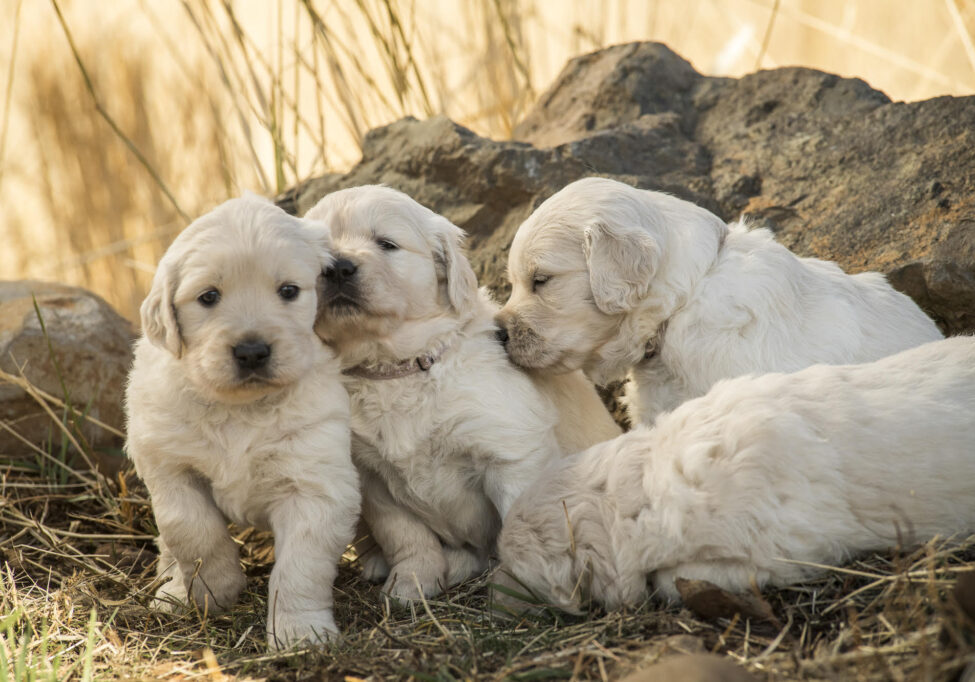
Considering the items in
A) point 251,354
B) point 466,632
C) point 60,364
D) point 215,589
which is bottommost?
point 215,589

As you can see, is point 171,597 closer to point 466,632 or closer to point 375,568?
point 375,568

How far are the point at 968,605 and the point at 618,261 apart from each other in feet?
6.03

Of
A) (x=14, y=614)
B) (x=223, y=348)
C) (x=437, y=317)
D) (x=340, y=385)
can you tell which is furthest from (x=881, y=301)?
(x=14, y=614)

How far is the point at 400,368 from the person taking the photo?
3.55 meters

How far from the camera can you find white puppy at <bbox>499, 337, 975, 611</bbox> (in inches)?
101

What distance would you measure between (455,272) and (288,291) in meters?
0.72

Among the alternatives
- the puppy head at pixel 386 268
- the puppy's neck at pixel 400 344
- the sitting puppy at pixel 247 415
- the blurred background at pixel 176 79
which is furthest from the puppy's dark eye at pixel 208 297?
the blurred background at pixel 176 79

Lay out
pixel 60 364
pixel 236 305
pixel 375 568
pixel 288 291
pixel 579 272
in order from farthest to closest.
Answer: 1. pixel 60 364
2. pixel 375 568
3. pixel 579 272
4. pixel 288 291
5. pixel 236 305

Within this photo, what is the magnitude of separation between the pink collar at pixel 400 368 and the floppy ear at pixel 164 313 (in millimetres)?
725

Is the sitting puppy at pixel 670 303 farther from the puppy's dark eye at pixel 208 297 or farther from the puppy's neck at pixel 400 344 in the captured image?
the puppy's dark eye at pixel 208 297

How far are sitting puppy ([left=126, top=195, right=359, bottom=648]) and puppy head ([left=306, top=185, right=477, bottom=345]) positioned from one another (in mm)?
127

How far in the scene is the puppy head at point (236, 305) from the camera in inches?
118

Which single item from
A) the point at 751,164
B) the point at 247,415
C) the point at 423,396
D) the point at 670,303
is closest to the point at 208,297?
the point at 247,415

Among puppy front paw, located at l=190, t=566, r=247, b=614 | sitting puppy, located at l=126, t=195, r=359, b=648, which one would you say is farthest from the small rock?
puppy front paw, located at l=190, t=566, r=247, b=614
